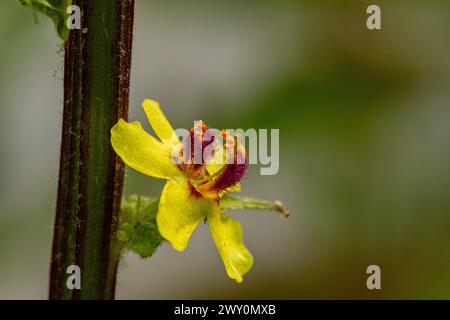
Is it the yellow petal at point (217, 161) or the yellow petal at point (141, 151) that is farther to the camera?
the yellow petal at point (217, 161)

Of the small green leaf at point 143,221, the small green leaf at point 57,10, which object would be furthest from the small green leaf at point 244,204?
the small green leaf at point 57,10

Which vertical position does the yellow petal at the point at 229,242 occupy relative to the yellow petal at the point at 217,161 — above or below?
below

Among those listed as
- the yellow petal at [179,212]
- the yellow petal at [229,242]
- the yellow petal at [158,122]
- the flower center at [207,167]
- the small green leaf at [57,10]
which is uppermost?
the small green leaf at [57,10]

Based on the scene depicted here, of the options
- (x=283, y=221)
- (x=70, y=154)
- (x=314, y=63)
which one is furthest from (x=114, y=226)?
(x=283, y=221)

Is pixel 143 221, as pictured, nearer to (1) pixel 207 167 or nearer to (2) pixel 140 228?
(2) pixel 140 228

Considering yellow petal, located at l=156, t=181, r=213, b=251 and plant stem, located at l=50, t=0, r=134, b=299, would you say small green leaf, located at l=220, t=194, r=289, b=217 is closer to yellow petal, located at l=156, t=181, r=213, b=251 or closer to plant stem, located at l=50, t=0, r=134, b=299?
yellow petal, located at l=156, t=181, r=213, b=251

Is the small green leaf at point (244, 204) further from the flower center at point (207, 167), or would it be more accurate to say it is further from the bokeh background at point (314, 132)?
the bokeh background at point (314, 132)

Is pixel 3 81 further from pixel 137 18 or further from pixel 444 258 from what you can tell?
pixel 444 258
